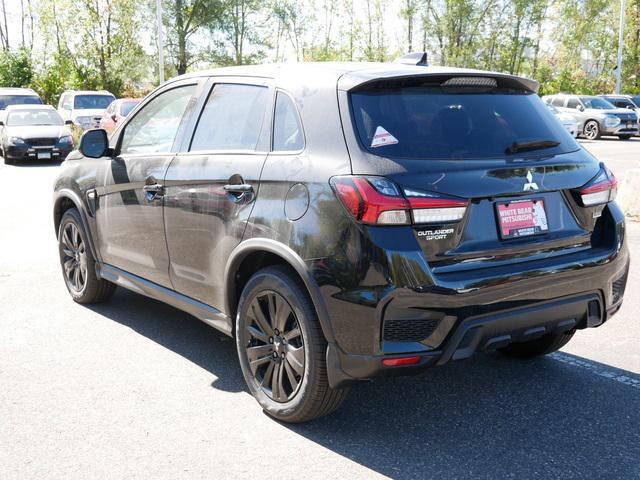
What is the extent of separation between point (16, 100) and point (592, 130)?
862 inches

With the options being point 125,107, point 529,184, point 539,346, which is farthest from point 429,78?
point 125,107

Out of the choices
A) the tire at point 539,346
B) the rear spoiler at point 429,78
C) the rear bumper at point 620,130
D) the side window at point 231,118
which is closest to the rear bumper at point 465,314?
the tire at point 539,346

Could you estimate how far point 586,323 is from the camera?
3.66 m

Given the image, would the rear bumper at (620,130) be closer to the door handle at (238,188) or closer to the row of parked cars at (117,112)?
the row of parked cars at (117,112)

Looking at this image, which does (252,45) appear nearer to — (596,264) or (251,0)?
(251,0)

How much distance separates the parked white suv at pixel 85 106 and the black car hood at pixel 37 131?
237 inches

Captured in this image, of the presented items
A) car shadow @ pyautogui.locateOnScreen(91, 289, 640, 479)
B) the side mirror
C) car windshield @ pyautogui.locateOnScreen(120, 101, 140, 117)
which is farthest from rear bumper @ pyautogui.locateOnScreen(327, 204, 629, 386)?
car windshield @ pyautogui.locateOnScreen(120, 101, 140, 117)

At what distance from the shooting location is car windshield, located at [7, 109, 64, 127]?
20922 millimetres

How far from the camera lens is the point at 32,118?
21.1 metres

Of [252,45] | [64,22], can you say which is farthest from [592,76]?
[64,22]

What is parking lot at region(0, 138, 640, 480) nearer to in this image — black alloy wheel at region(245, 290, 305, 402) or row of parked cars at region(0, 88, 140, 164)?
black alloy wheel at region(245, 290, 305, 402)

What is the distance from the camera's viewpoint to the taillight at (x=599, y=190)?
3654mm

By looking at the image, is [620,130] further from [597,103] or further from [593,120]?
[597,103]

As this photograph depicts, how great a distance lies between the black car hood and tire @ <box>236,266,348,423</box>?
17706 millimetres
